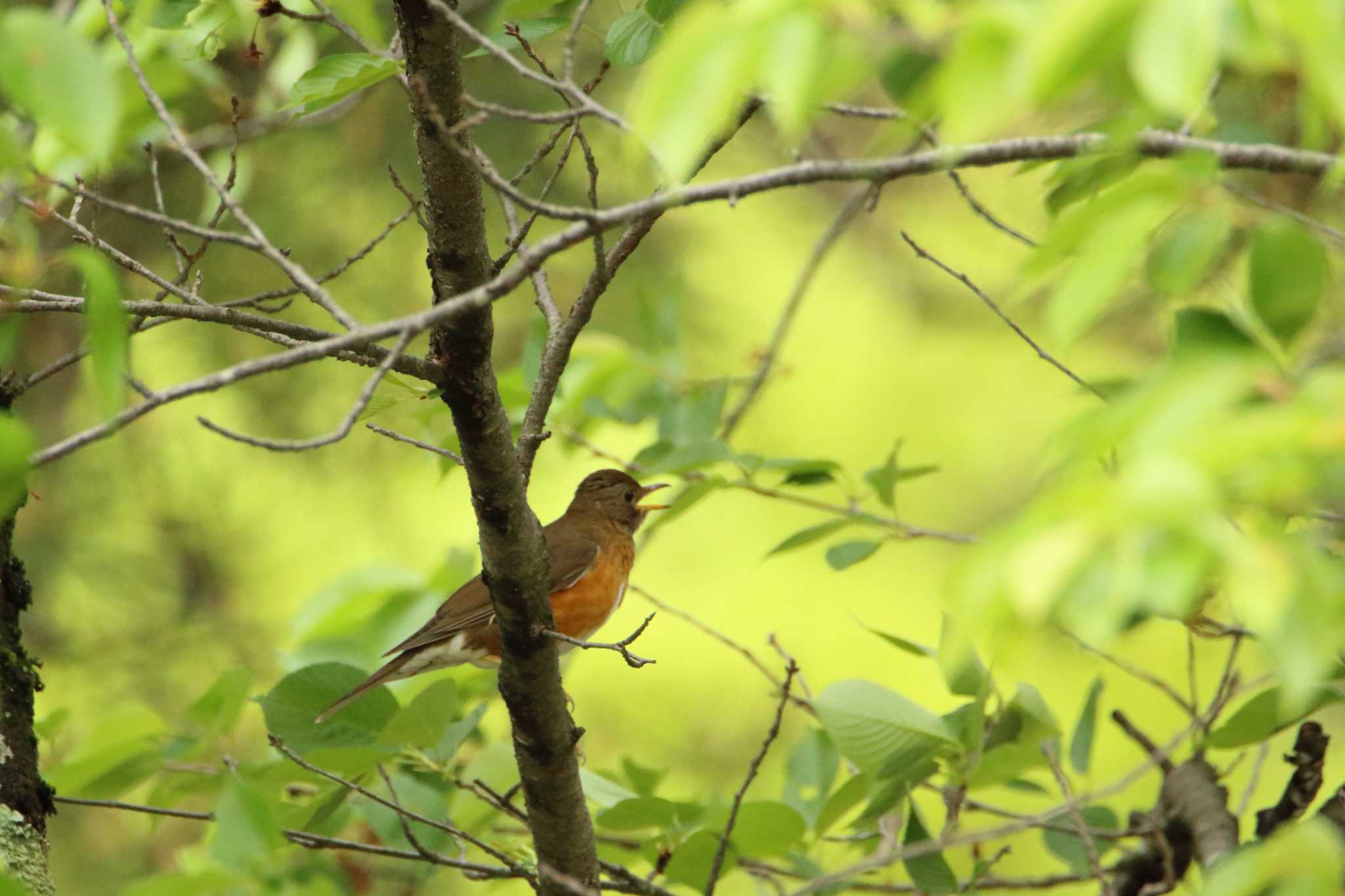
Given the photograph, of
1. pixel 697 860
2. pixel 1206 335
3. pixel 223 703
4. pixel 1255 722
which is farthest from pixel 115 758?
pixel 1206 335

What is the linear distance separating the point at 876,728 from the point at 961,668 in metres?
0.23

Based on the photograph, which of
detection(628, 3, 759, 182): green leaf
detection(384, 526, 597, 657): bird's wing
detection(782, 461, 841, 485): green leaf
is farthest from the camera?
detection(384, 526, 597, 657): bird's wing

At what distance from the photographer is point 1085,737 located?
2.85m

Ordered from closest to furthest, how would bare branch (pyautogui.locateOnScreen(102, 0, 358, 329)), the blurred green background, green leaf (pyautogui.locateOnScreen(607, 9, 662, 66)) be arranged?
bare branch (pyautogui.locateOnScreen(102, 0, 358, 329))
green leaf (pyautogui.locateOnScreen(607, 9, 662, 66))
the blurred green background

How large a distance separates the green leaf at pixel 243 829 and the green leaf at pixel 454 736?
134cm

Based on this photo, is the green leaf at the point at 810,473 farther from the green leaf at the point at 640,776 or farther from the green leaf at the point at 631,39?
the green leaf at the point at 631,39

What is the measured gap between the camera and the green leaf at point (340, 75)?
2043 mm

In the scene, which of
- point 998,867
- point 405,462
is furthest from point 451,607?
point 998,867

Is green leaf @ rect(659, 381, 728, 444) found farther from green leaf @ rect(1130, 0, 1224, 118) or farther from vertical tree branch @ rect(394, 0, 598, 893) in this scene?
green leaf @ rect(1130, 0, 1224, 118)

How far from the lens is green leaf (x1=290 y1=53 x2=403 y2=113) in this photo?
2043 millimetres

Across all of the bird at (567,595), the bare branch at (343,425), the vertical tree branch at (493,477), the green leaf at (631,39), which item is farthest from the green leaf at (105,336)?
the bird at (567,595)

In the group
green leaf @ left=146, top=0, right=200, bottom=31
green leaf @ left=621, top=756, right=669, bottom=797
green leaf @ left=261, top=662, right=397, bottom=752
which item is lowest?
green leaf @ left=621, top=756, right=669, bottom=797

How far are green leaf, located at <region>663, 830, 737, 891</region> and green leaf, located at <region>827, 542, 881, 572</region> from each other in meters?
0.62

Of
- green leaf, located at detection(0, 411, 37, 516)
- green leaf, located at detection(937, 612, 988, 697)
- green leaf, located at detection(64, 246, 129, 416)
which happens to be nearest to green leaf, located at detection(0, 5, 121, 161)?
green leaf, located at detection(64, 246, 129, 416)
